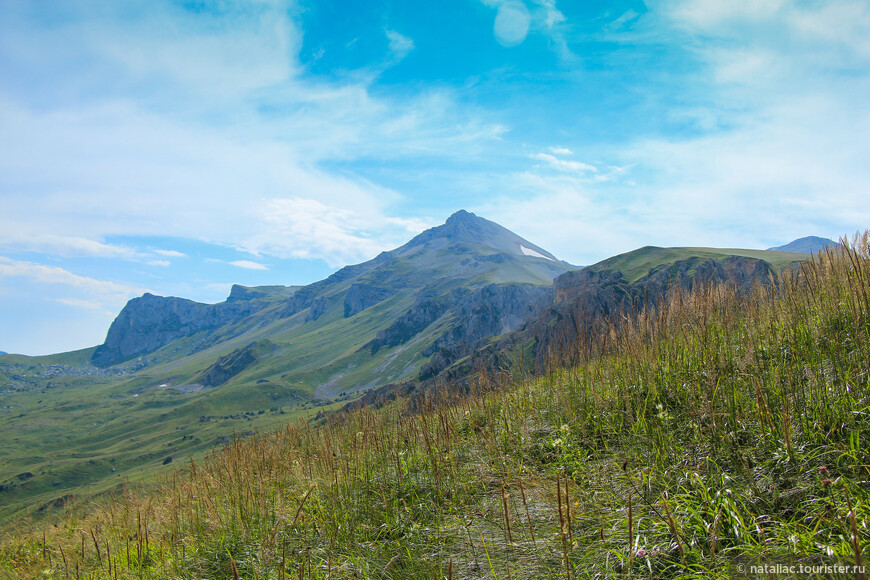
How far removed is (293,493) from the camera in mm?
7020

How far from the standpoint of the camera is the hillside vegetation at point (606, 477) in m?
3.81

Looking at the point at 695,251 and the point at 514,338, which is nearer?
the point at 514,338

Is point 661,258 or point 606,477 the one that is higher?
point 661,258

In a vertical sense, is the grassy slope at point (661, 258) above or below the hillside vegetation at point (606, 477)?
above

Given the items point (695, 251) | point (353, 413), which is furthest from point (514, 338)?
point (353, 413)

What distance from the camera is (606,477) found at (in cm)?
519

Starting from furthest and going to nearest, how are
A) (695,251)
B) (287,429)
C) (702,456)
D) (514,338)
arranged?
(695,251) → (514,338) → (287,429) → (702,456)

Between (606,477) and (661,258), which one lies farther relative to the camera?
(661,258)

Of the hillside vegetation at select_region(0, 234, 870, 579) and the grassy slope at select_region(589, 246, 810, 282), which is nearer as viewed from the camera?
the hillside vegetation at select_region(0, 234, 870, 579)

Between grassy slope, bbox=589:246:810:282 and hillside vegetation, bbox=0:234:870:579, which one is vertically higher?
grassy slope, bbox=589:246:810:282

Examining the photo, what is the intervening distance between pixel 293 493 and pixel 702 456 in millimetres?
5965

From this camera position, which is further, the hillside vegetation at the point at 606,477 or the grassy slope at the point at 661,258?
the grassy slope at the point at 661,258

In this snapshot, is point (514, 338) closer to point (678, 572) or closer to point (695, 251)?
point (695, 251)

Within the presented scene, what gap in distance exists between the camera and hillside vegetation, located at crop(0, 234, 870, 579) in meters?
3.81
